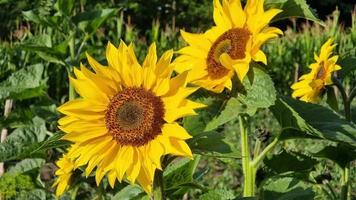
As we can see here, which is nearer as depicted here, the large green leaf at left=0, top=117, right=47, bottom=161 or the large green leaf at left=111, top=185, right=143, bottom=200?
the large green leaf at left=111, top=185, right=143, bottom=200

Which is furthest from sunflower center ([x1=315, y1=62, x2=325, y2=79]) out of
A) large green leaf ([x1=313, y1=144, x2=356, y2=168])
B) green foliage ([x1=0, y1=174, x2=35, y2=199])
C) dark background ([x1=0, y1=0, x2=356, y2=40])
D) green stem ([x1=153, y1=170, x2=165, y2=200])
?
dark background ([x1=0, y1=0, x2=356, y2=40])

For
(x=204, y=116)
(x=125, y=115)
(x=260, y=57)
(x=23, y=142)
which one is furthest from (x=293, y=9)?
(x=23, y=142)

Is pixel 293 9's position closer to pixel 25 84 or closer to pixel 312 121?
pixel 312 121

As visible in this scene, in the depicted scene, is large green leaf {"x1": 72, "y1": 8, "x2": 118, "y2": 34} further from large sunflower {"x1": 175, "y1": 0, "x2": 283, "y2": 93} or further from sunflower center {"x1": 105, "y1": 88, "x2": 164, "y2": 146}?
sunflower center {"x1": 105, "y1": 88, "x2": 164, "y2": 146}

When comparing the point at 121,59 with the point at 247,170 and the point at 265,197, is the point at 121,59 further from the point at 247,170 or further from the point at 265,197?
the point at 265,197

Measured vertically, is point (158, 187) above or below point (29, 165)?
above

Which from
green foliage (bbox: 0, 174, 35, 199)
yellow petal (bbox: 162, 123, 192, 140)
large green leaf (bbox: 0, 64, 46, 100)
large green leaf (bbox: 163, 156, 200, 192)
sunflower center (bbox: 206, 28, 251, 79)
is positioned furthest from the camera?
large green leaf (bbox: 0, 64, 46, 100)

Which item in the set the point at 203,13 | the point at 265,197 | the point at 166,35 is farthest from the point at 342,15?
the point at 265,197
